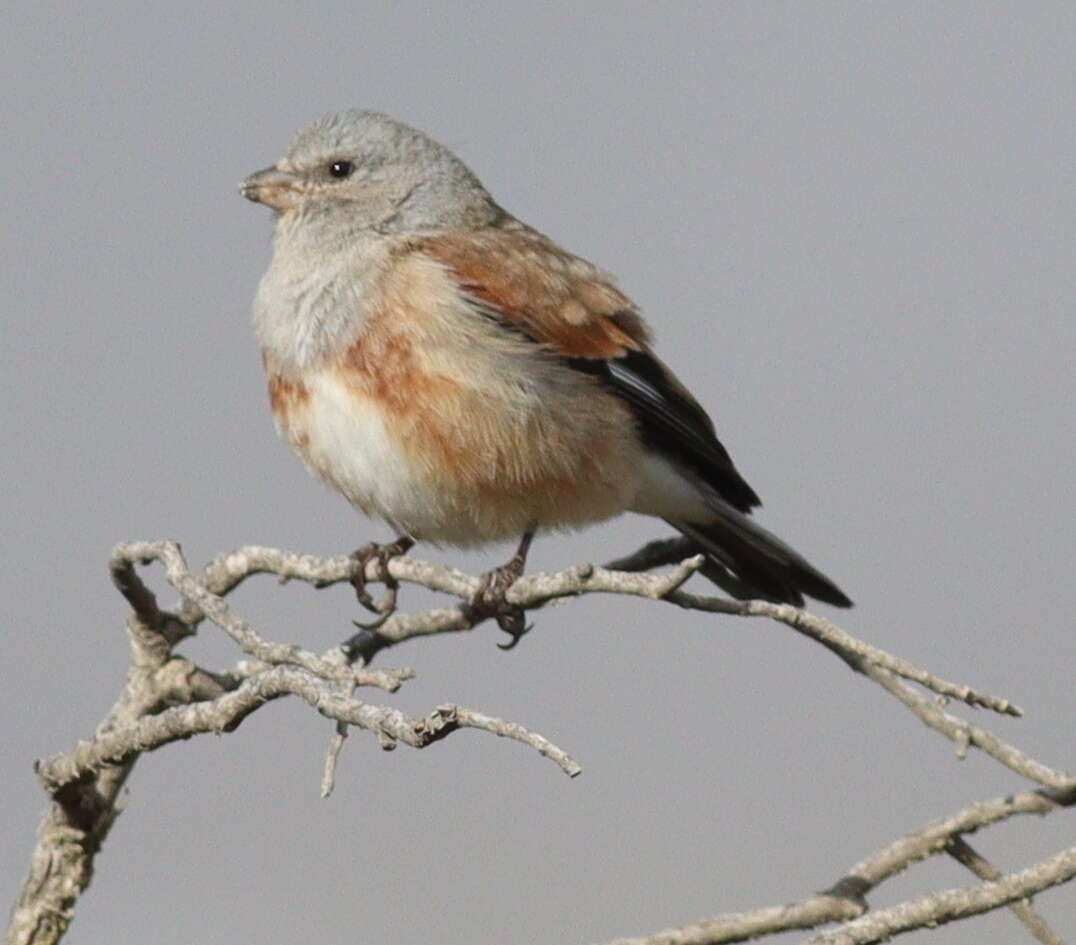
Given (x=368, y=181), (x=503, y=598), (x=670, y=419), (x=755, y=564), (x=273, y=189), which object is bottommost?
(x=503, y=598)

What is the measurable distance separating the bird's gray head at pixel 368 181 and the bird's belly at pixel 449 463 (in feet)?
2.91

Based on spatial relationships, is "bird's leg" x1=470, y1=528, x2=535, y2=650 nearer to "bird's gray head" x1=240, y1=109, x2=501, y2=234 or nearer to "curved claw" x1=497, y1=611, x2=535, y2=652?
"curved claw" x1=497, y1=611, x2=535, y2=652

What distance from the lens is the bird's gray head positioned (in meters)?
6.25

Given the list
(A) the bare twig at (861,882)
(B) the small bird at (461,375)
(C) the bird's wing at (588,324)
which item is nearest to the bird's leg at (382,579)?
(B) the small bird at (461,375)

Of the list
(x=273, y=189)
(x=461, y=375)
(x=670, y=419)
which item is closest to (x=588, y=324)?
(x=670, y=419)

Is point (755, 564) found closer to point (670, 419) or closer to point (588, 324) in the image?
point (670, 419)

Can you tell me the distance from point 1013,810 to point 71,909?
2.37 meters

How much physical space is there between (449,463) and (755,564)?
1342 mm

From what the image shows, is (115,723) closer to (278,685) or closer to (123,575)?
(123,575)

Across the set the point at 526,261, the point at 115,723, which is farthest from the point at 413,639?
the point at 526,261

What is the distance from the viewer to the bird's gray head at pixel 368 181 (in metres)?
6.25

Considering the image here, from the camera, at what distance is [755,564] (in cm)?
623

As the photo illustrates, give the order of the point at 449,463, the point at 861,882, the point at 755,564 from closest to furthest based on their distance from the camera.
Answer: the point at 861,882
the point at 449,463
the point at 755,564

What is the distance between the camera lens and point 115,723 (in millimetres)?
4504
